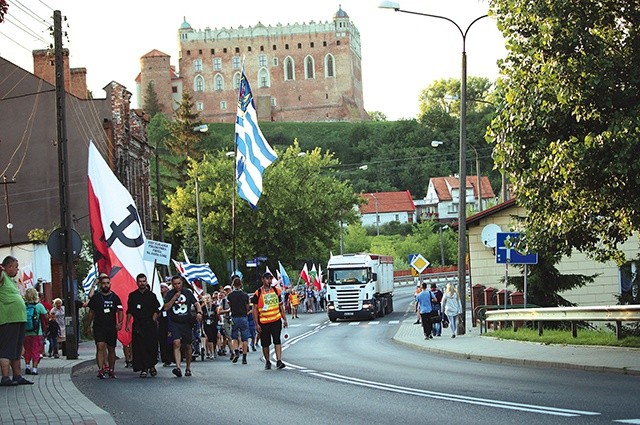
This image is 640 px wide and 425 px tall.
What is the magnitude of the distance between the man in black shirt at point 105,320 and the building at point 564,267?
2443cm

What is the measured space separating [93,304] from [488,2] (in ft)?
30.4

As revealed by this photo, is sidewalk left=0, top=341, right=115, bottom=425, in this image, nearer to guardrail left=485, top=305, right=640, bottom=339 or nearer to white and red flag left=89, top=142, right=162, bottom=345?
white and red flag left=89, top=142, right=162, bottom=345

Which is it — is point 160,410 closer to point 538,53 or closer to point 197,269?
point 538,53

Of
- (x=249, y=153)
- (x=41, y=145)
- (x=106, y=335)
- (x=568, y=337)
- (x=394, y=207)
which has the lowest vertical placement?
(x=568, y=337)

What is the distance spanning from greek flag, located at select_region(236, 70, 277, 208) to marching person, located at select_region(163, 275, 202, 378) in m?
10.9

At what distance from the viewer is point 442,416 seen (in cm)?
1270

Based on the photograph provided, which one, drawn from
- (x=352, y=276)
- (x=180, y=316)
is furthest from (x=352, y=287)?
(x=180, y=316)

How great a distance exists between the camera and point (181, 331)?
70.7ft

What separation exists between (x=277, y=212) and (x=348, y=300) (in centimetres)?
1913

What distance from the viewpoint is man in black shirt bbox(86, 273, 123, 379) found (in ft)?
70.4

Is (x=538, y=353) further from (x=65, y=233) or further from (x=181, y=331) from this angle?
(x=65, y=233)

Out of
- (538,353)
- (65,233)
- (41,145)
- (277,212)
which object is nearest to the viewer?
(538,353)

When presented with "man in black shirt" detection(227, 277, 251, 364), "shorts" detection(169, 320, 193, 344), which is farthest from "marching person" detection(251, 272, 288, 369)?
"man in black shirt" detection(227, 277, 251, 364)

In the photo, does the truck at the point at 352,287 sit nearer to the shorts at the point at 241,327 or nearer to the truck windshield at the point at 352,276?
the truck windshield at the point at 352,276
